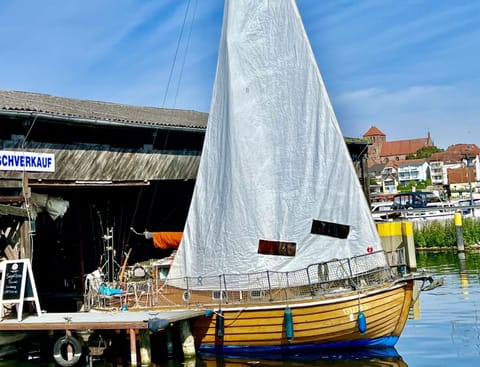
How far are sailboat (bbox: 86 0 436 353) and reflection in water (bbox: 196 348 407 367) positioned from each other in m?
0.25

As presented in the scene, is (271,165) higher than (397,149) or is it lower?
lower

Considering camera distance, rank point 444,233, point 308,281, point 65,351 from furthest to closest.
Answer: point 444,233
point 65,351
point 308,281

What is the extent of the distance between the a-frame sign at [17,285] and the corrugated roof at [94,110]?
16.3 ft

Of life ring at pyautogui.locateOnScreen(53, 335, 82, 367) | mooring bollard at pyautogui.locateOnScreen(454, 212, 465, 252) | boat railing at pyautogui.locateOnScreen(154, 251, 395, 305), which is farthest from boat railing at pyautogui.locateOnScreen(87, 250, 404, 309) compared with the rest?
mooring bollard at pyautogui.locateOnScreen(454, 212, 465, 252)

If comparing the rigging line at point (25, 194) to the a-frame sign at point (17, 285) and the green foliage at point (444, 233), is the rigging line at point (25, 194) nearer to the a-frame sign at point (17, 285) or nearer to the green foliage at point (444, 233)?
the a-frame sign at point (17, 285)

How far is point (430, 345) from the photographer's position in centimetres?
1770

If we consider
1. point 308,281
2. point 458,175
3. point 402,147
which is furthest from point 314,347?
point 402,147

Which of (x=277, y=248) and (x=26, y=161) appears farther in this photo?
(x=26, y=161)

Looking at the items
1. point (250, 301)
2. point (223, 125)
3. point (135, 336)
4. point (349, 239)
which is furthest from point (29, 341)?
point (349, 239)

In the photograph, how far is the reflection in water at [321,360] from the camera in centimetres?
1609

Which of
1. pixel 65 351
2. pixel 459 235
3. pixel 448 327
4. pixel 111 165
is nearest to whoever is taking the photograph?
pixel 65 351

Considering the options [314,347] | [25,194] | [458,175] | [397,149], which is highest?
[397,149]

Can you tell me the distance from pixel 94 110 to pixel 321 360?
1599cm

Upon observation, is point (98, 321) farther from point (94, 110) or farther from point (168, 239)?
point (94, 110)
